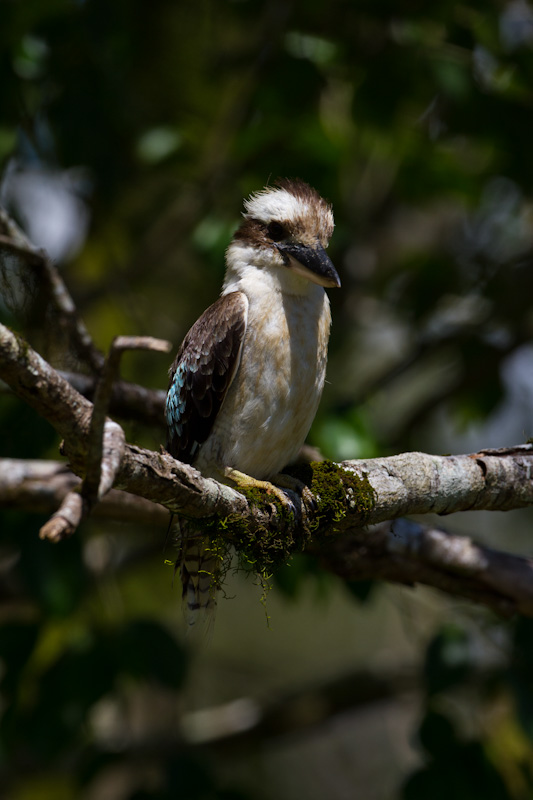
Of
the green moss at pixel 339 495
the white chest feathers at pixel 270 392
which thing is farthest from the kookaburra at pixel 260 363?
the green moss at pixel 339 495

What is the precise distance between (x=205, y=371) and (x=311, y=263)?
21.9 inches

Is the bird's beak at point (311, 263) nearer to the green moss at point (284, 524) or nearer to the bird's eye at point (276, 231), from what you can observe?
the bird's eye at point (276, 231)

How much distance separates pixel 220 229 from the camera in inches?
158

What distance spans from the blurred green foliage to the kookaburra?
0.52m

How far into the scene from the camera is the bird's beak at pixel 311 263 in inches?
119

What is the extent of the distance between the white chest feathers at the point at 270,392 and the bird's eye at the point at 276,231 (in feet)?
0.78

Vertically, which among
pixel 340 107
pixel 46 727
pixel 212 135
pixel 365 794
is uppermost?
pixel 340 107

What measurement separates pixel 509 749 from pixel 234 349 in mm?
2756

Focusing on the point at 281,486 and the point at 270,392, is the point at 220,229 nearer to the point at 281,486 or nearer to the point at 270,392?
the point at 270,392

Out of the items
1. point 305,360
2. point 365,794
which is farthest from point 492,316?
point 365,794

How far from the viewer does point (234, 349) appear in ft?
10.1

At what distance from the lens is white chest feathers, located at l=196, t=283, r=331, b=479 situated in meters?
3.07

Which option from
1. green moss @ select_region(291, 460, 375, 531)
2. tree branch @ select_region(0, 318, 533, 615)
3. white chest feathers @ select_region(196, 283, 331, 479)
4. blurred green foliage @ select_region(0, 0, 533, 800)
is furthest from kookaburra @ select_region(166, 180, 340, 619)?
blurred green foliage @ select_region(0, 0, 533, 800)

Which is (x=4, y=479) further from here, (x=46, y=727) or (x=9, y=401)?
(x=46, y=727)
